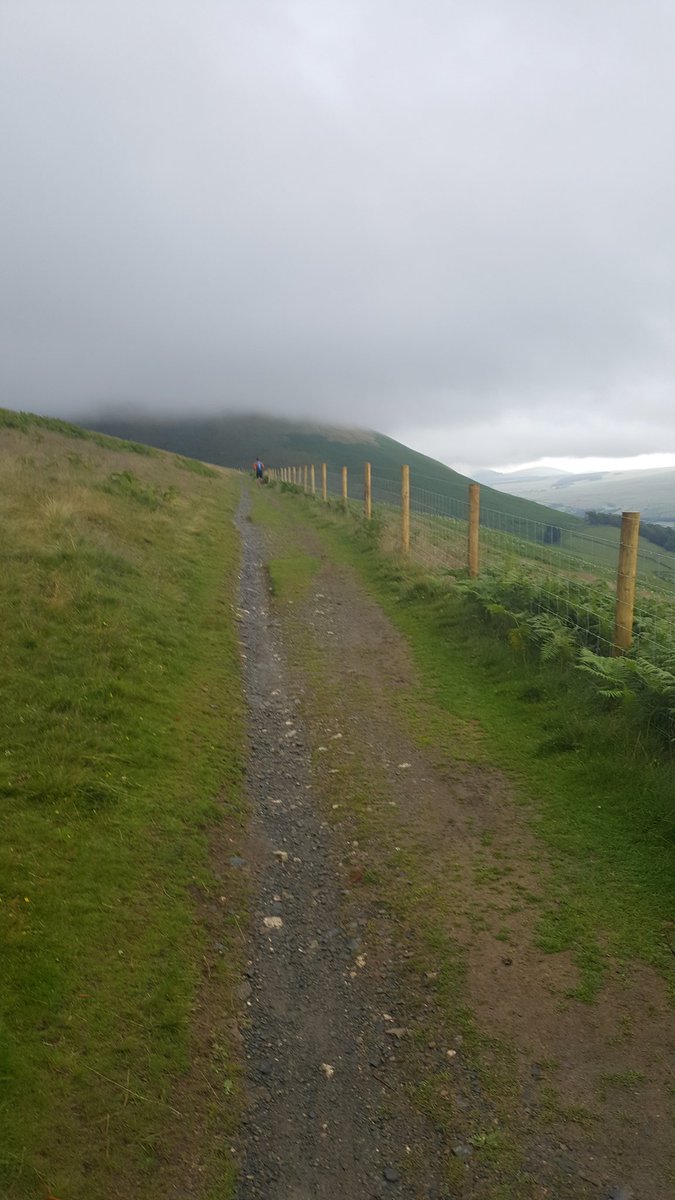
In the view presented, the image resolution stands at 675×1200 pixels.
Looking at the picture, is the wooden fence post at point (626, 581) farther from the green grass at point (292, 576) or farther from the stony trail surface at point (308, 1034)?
the green grass at point (292, 576)

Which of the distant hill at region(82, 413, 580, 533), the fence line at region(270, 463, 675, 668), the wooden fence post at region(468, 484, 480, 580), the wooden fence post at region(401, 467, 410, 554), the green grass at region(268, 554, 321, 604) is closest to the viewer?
the fence line at region(270, 463, 675, 668)

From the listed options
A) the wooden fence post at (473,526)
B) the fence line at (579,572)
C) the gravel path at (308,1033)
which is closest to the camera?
the gravel path at (308,1033)

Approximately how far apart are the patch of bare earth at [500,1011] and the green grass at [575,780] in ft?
0.58

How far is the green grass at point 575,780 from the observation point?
461 cm

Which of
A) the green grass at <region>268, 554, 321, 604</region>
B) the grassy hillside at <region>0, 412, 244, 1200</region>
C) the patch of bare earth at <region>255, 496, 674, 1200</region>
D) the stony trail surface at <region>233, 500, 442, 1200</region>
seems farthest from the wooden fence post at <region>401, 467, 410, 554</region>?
the stony trail surface at <region>233, 500, 442, 1200</region>

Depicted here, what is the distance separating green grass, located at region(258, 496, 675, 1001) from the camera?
4605 millimetres

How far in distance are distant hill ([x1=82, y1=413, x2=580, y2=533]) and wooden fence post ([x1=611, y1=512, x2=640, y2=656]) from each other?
10247 centimetres

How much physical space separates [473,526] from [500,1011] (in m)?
10.5

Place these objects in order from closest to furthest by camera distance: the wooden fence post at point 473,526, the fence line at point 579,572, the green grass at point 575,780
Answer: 1. the green grass at point 575,780
2. the fence line at point 579,572
3. the wooden fence post at point 473,526

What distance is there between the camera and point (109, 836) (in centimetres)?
528

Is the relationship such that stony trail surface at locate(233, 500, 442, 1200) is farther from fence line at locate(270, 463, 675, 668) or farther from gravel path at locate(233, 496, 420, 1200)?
fence line at locate(270, 463, 675, 668)

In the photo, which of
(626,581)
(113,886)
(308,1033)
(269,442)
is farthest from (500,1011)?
(269,442)

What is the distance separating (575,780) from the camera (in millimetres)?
6441

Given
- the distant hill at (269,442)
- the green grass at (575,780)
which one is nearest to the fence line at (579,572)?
the green grass at (575,780)
